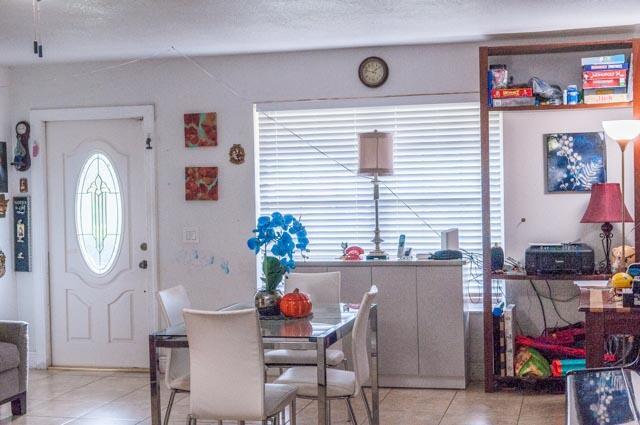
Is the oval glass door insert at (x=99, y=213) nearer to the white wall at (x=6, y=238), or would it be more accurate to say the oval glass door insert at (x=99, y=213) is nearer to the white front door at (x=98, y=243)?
the white front door at (x=98, y=243)

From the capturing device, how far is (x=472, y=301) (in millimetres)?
6445

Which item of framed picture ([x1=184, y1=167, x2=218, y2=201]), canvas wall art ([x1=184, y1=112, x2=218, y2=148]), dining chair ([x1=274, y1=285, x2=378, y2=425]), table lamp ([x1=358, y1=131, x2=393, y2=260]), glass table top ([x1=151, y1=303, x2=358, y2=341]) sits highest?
canvas wall art ([x1=184, y1=112, x2=218, y2=148])

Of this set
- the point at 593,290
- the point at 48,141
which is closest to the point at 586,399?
the point at 593,290

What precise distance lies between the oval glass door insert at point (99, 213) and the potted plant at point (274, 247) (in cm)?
270

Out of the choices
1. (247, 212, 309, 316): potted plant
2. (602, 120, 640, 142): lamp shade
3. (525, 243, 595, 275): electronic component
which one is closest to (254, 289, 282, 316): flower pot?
(247, 212, 309, 316): potted plant

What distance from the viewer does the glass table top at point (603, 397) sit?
1418 millimetres

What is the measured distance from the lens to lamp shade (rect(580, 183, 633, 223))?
5691 millimetres

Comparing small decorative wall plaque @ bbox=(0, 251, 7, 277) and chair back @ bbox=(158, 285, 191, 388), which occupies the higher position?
small decorative wall plaque @ bbox=(0, 251, 7, 277)

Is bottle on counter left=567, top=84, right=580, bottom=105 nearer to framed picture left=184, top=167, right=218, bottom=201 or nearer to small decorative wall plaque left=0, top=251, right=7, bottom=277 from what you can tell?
framed picture left=184, top=167, right=218, bottom=201

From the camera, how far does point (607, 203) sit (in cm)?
571

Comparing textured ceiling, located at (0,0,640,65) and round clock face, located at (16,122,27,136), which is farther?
A: round clock face, located at (16,122,27,136)

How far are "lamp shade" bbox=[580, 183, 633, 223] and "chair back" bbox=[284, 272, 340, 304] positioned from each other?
5.83 ft

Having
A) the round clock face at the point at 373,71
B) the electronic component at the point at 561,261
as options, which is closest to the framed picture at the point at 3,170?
the round clock face at the point at 373,71

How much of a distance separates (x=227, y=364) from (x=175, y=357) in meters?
0.82
